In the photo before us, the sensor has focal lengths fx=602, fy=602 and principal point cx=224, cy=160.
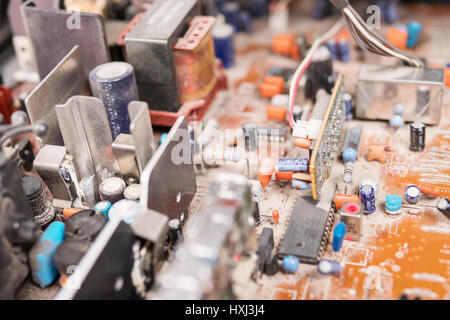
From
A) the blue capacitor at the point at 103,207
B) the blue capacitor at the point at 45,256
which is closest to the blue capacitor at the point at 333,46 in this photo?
the blue capacitor at the point at 103,207

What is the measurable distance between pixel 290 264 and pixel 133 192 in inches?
69.8

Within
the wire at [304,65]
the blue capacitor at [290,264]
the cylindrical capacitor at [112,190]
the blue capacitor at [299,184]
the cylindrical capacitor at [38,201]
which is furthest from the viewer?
the wire at [304,65]

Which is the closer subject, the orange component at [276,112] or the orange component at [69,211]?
the orange component at [69,211]

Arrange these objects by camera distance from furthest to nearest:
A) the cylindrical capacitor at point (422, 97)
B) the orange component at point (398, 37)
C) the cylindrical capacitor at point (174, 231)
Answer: the orange component at point (398, 37) < the cylindrical capacitor at point (422, 97) < the cylindrical capacitor at point (174, 231)

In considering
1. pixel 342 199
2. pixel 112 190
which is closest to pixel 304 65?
pixel 342 199

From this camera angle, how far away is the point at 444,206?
237 inches

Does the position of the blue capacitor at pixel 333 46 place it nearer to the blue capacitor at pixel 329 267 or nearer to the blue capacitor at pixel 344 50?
the blue capacitor at pixel 344 50

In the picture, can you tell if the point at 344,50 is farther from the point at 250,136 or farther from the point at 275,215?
the point at 275,215

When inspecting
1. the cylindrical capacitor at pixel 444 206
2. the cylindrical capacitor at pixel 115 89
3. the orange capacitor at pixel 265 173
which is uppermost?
the cylindrical capacitor at pixel 115 89

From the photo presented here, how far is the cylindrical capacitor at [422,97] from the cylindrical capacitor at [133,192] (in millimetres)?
3560

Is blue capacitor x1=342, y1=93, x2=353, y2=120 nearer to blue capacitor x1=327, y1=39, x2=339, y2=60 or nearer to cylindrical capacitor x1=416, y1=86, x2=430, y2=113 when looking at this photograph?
cylindrical capacitor x1=416, y1=86, x2=430, y2=113

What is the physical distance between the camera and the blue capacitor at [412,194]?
6.28 metres
